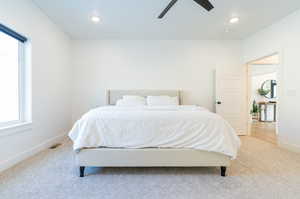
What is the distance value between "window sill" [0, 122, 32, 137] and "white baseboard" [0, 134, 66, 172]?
0.37m

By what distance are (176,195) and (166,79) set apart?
3.21 m

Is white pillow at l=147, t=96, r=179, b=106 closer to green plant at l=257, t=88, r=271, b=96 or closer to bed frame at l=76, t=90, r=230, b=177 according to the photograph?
bed frame at l=76, t=90, r=230, b=177

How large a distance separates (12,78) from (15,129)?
2.79 feet

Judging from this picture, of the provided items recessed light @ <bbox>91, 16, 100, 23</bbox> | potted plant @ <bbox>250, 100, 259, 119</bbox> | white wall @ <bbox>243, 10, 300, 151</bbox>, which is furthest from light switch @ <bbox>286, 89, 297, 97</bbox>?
recessed light @ <bbox>91, 16, 100, 23</bbox>

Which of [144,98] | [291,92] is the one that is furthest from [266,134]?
[144,98]

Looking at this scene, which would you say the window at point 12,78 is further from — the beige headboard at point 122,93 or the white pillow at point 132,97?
the white pillow at point 132,97

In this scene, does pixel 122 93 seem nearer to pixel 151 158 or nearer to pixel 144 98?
pixel 144 98

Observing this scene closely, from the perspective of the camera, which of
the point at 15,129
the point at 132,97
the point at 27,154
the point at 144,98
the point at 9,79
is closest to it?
the point at 15,129

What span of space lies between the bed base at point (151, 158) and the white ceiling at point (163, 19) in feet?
8.02

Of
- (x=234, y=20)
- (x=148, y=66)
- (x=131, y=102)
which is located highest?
(x=234, y=20)

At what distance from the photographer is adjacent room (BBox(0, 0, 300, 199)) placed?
1.94 meters

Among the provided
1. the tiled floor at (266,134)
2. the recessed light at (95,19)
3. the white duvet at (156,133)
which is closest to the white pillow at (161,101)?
the white duvet at (156,133)

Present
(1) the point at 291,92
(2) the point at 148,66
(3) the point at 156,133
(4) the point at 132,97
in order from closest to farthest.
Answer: (3) the point at 156,133, (1) the point at 291,92, (4) the point at 132,97, (2) the point at 148,66

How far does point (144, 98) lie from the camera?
415cm
